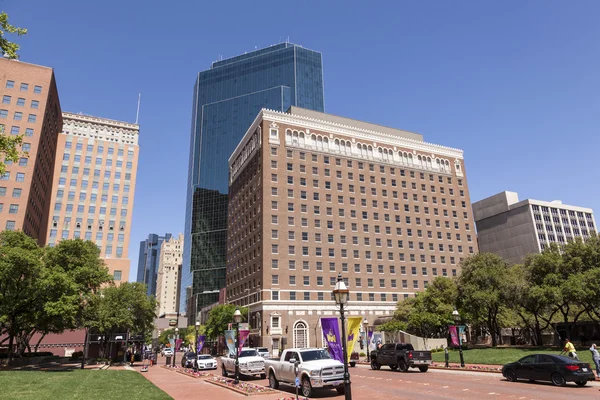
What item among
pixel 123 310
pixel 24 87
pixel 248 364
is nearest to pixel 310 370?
pixel 248 364

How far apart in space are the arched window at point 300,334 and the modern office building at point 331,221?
169 mm

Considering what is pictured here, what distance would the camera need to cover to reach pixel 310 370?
20172 millimetres

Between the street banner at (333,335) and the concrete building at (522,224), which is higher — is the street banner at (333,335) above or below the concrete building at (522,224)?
below

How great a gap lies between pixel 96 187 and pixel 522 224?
124001 mm

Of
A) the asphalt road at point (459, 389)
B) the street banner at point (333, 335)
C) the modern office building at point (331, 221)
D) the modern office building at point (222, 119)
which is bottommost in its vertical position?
the asphalt road at point (459, 389)

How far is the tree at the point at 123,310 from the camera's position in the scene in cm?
5694

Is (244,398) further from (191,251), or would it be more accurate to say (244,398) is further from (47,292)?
(191,251)

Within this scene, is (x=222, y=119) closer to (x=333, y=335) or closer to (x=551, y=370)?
(x=333, y=335)

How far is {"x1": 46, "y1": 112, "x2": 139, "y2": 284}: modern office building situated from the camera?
314 ft

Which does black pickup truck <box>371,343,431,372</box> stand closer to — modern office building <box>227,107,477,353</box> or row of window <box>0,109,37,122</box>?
modern office building <box>227,107,477,353</box>

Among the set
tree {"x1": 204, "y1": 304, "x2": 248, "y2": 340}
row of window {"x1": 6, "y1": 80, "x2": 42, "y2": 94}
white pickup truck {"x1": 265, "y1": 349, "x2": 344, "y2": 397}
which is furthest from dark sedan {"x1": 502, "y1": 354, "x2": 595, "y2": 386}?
row of window {"x1": 6, "y1": 80, "x2": 42, "y2": 94}

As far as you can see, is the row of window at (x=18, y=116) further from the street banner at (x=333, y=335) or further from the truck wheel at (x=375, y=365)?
the street banner at (x=333, y=335)

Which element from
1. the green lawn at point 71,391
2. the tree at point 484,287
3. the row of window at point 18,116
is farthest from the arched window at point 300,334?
the row of window at point 18,116

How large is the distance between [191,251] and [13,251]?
149849 mm
